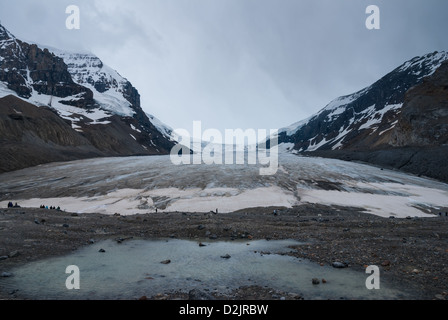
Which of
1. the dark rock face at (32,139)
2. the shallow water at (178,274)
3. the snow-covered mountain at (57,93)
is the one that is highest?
the snow-covered mountain at (57,93)

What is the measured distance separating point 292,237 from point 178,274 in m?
7.25

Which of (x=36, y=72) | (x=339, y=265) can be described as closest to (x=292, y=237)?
(x=339, y=265)

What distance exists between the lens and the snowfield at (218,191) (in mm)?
25797

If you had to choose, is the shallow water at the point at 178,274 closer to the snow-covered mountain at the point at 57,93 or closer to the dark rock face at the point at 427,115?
the dark rock face at the point at 427,115

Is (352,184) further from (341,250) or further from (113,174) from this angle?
(113,174)

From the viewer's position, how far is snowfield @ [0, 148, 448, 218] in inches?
1016

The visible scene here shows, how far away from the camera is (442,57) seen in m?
172

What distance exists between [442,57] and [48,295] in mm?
226734

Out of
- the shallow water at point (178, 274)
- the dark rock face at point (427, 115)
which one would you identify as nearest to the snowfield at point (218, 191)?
the shallow water at point (178, 274)

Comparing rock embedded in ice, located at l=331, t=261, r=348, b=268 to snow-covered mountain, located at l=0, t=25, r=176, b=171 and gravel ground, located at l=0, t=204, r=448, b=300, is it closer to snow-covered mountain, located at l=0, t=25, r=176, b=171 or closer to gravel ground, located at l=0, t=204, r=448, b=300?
gravel ground, located at l=0, t=204, r=448, b=300

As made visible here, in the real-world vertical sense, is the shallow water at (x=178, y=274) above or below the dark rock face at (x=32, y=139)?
below

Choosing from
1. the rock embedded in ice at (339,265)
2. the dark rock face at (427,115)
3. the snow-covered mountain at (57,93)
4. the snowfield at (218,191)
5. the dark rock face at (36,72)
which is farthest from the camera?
the dark rock face at (36,72)

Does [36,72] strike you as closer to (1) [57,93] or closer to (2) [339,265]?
(1) [57,93]

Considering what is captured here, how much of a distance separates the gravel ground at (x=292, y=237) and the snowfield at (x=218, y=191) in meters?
7.50
